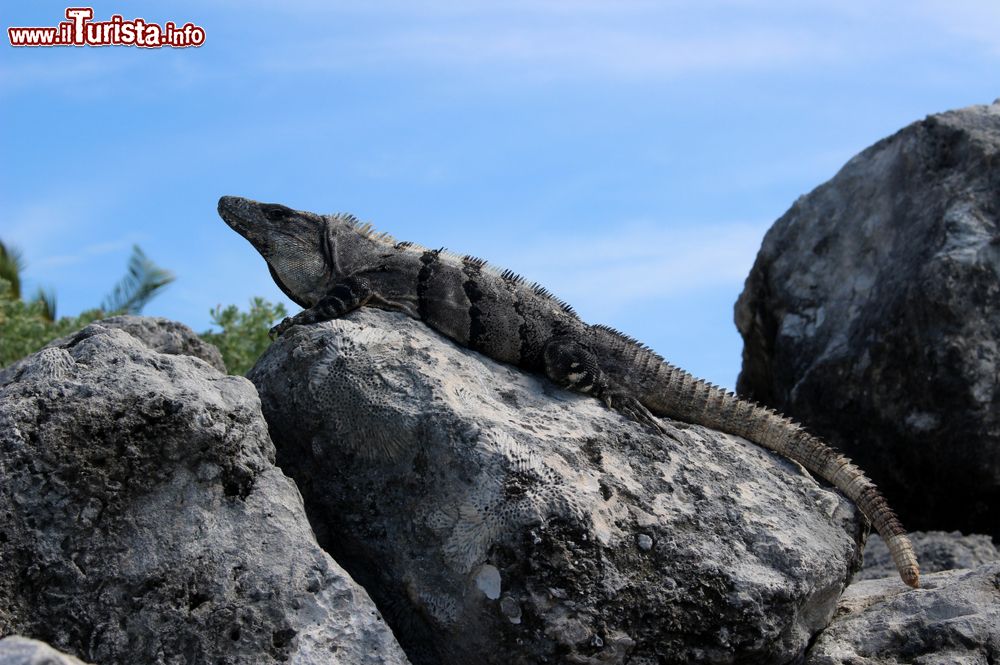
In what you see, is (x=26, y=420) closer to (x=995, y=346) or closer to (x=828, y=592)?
(x=828, y=592)

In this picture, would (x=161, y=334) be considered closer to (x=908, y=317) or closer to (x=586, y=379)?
(x=586, y=379)

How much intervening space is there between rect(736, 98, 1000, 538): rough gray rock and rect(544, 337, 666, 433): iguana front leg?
3230mm

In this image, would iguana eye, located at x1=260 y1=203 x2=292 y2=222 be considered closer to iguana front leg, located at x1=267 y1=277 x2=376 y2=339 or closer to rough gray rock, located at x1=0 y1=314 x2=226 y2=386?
iguana front leg, located at x1=267 y1=277 x2=376 y2=339

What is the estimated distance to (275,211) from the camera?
6.40 m

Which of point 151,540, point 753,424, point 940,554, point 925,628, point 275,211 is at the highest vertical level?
point 275,211

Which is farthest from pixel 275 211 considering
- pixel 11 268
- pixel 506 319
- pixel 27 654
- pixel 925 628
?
pixel 11 268

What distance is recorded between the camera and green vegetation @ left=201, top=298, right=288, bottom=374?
12.7 meters

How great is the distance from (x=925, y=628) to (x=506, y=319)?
259 cm

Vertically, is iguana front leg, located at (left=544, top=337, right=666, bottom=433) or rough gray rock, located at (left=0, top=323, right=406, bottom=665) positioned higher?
iguana front leg, located at (left=544, top=337, right=666, bottom=433)

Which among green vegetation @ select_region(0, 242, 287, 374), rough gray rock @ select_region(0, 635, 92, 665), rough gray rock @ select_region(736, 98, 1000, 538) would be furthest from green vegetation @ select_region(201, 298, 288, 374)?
rough gray rock @ select_region(0, 635, 92, 665)

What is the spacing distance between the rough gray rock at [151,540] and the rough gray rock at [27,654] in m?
1.09

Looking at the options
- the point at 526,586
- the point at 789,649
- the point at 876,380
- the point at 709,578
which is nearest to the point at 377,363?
the point at 526,586

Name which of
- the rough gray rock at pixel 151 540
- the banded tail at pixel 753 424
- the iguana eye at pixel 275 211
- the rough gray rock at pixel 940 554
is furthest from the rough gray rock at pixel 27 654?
the rough gray rock at pixel 940 554

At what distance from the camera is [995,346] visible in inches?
323
